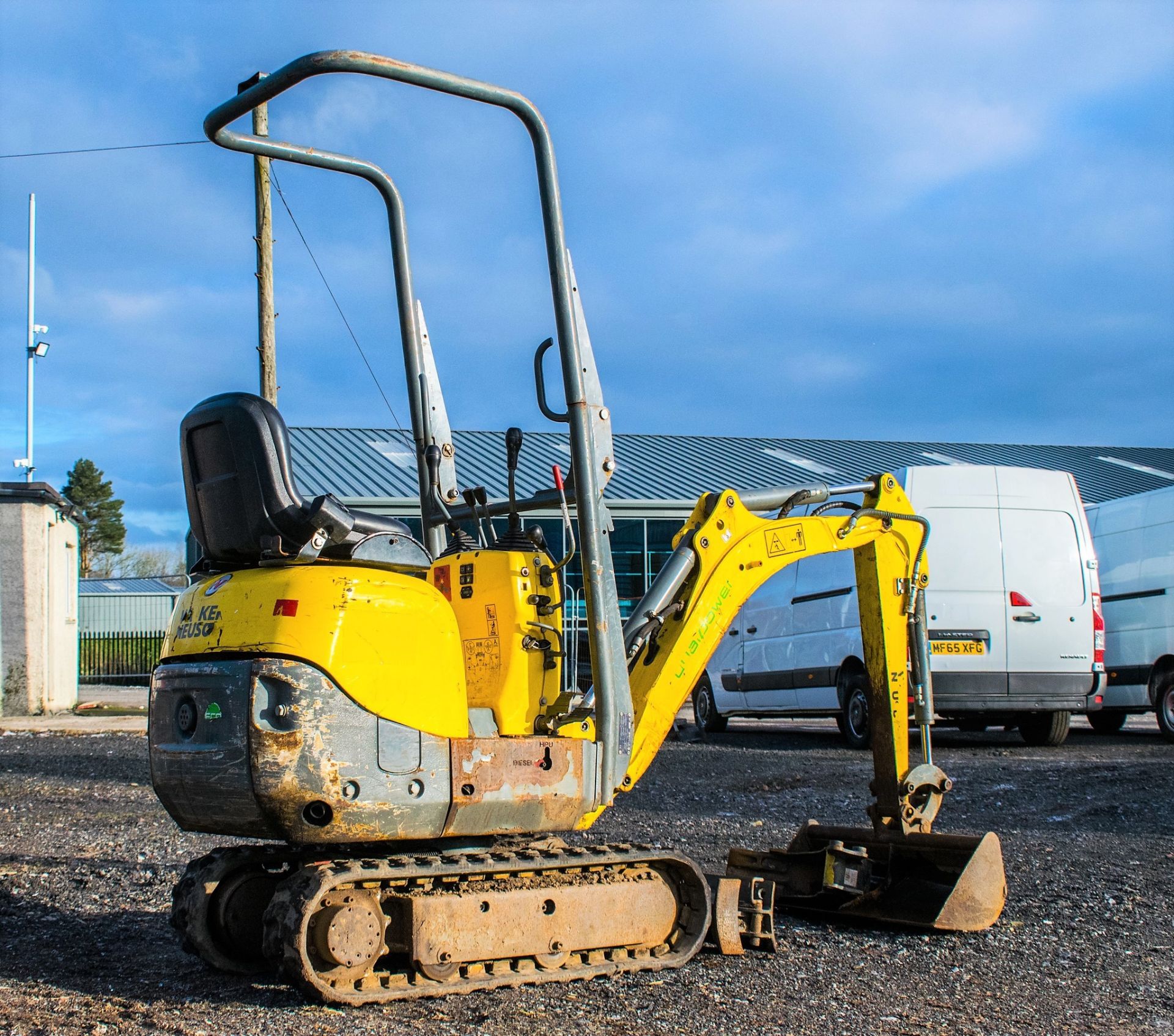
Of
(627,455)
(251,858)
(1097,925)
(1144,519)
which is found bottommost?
(1097,925)

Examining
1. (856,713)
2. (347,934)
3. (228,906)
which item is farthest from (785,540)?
(856,713)

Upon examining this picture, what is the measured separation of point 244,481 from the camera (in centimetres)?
482

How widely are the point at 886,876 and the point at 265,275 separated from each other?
399 inches

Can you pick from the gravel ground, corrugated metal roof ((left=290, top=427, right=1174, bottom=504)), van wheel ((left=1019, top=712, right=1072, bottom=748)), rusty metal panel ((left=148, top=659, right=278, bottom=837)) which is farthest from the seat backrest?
corrugated metal roof ((left=290, top=427, right=1174, bottom=504))

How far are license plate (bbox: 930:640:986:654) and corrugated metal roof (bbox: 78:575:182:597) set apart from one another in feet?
122

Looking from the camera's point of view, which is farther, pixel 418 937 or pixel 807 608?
pixel 807 608

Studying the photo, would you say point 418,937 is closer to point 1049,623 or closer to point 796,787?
point 796,787

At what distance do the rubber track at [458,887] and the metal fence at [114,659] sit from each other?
96.3 ft

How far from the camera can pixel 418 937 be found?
15.1 feet

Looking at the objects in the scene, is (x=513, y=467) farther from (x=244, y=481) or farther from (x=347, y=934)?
(x=347, y=934)

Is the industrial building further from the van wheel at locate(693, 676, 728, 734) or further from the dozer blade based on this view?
the dozer blade

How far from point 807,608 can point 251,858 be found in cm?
1067

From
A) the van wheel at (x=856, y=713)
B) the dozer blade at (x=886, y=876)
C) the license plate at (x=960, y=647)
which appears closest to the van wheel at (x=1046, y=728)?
the license plate at (x=960, y=647)

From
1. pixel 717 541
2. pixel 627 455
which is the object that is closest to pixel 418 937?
pixel 717 541
